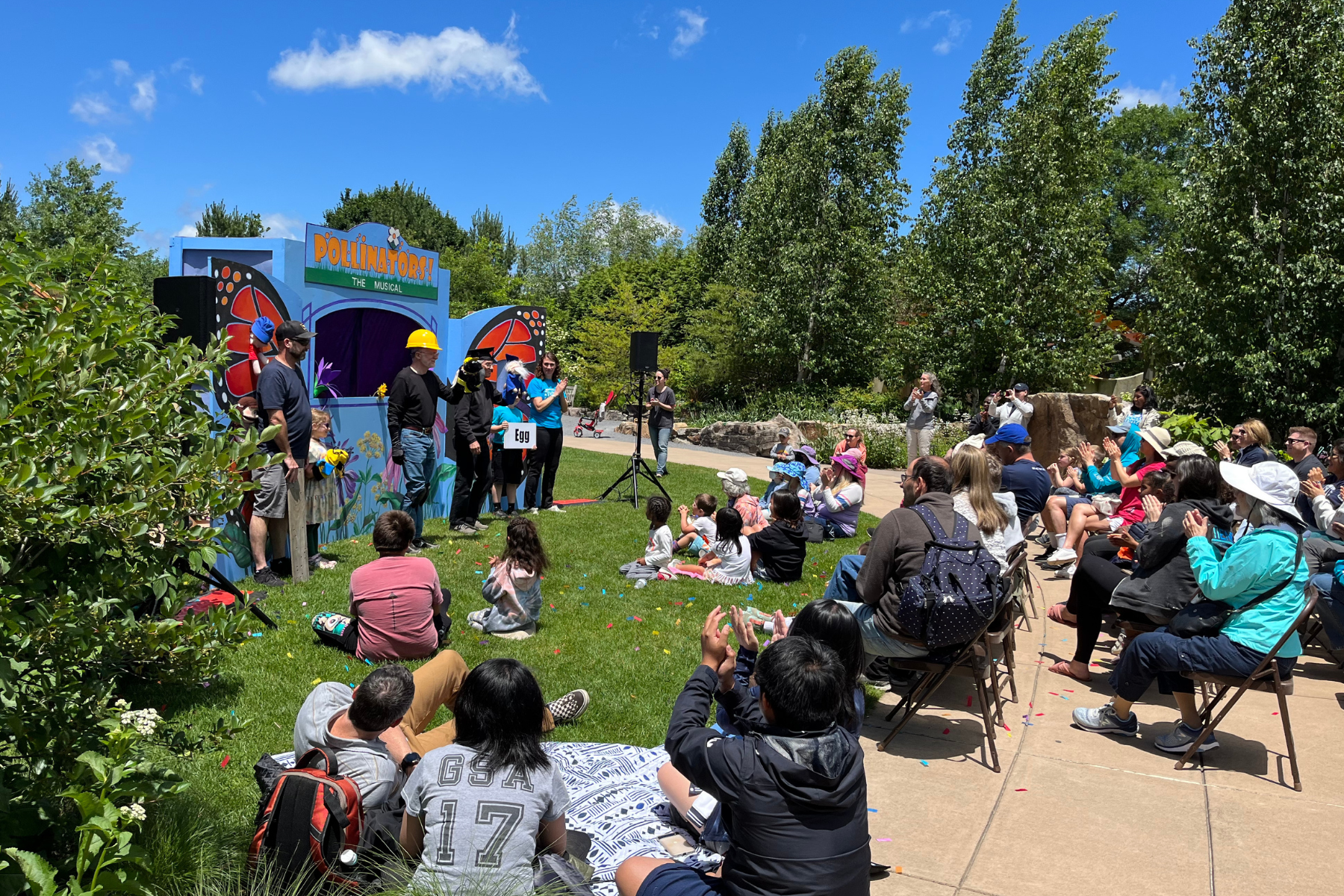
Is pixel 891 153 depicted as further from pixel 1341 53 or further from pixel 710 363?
pixel 1341 53

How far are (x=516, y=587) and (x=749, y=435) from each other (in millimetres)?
14938

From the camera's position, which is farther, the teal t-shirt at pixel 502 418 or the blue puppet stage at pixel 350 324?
the teal t-shirt at pixel 502 418

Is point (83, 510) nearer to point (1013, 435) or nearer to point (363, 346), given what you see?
point (1013, 435)

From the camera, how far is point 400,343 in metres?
9.74

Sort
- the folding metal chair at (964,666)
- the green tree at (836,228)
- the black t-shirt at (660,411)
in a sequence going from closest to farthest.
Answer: the folding metal chair at (964,666)
the black t-shirt at (660,411)
the green tree at (836,228)

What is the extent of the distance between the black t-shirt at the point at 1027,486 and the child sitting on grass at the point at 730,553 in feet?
7.69

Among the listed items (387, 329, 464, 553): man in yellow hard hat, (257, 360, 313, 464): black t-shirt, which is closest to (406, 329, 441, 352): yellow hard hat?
(387, 329, 464, 553): man in yellow hard hat

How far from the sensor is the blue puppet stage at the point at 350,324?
7340mm

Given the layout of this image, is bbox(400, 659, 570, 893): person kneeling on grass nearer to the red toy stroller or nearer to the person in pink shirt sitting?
the person in pink shirt sitting

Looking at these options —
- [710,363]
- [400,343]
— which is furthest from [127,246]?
[400,343]

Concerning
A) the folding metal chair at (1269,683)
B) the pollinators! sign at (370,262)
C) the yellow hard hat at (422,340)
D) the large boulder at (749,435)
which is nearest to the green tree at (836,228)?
the large boulder at (749,435)

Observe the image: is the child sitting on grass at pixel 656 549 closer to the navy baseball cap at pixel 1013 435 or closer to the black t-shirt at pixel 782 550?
the black t-shirt at pixel 782 550

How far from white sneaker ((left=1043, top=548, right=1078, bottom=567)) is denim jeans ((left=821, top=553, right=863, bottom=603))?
3.89 meters

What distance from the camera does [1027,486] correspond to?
7.71m
